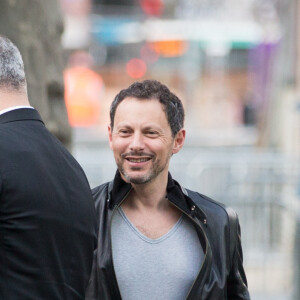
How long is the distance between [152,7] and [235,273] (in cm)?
2318

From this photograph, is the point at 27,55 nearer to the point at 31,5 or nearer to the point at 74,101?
the point at 31,5

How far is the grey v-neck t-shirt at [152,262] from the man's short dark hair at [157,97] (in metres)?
0.42

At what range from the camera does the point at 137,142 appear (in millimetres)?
3031

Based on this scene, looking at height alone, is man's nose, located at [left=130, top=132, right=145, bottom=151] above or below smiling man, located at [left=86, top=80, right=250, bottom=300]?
above

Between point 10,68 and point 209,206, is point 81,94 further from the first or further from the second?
point 10,68

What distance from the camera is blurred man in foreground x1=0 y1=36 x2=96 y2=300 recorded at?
2617 mm

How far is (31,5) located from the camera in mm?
5395

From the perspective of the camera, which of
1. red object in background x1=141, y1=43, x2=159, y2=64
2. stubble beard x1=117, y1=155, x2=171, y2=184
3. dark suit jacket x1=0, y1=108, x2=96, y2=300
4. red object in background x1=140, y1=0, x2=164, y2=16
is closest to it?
dark suit jacket x1=0, y1=108, x2=96, y2=300

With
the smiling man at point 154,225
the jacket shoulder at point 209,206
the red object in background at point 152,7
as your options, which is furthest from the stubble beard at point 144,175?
the red object in background at point 152,7

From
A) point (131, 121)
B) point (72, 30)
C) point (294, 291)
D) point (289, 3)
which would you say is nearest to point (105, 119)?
point (72, 30)

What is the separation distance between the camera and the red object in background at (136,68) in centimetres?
2577

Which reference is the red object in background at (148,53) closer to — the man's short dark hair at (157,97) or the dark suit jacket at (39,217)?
the man's short dark hair at (157,97)

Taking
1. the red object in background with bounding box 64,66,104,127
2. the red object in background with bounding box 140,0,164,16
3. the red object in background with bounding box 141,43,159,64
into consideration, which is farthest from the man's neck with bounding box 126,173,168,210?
the red object in background with bounding box 141,43,159,64

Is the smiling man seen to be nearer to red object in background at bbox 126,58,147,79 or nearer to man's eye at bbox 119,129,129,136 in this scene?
man's eye at bbox 119,129,129,136
